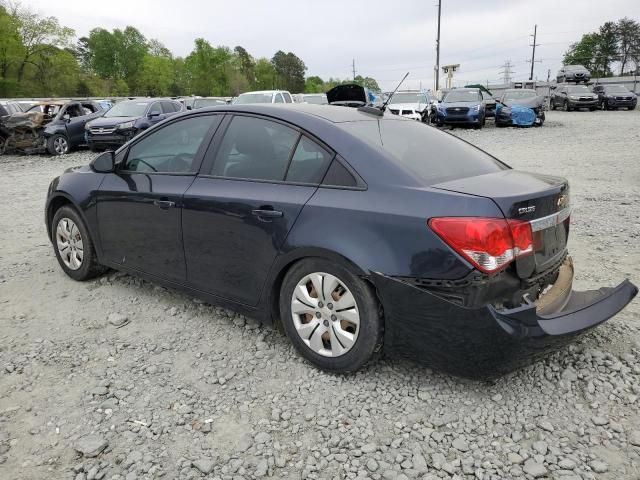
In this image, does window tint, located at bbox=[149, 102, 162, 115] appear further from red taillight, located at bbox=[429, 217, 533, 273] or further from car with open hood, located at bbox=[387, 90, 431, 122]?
red taillight, located at bbox=[429, 217, 533, 273]

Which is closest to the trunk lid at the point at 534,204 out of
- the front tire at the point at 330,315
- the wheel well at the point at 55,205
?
the front tire at the point at 330,315

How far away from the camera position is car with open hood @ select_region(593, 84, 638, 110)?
104ft

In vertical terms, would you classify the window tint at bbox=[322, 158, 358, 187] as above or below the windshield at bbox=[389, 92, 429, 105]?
above

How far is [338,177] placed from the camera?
292cm

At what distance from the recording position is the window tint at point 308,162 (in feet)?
9.88

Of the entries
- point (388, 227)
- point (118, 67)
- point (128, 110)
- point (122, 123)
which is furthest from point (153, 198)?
point (118, 67)

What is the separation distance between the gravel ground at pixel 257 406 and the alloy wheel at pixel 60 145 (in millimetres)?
13762

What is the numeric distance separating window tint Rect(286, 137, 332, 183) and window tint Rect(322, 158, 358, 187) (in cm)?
A: 5

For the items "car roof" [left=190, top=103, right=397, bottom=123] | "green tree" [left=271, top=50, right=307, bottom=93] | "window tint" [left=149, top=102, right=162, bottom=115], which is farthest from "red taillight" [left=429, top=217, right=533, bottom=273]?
"green tree" [left=271, top=50, right=307, bottom=93]

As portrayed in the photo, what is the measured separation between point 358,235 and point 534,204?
0.90 meters

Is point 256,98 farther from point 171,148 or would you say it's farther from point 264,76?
point 264,76

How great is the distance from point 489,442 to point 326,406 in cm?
84

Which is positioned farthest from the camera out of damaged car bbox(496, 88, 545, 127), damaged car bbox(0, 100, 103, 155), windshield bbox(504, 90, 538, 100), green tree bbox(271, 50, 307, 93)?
green tree bbox(271, 50, 307, 93)

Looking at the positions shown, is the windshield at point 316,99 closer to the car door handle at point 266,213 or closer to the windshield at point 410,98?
the windshield at point 410,98
